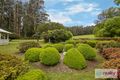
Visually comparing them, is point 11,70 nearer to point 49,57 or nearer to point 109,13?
point 49,57

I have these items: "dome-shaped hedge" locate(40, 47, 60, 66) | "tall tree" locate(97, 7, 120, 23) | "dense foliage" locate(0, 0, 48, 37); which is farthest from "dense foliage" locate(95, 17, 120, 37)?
"dense foliage" locate(0, 0, 48, 37)

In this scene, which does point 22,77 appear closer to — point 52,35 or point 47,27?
point 52,35

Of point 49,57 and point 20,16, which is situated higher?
point 20,16

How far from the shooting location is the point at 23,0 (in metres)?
61.7

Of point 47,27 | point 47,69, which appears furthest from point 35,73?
point 47,27

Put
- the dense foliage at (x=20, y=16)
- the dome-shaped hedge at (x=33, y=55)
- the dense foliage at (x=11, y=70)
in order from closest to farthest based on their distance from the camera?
the dense foliage at (x=11, y=70), the dome-shaped hedge at (x=33, y=55), the dense foliage at (x=20, y=16)

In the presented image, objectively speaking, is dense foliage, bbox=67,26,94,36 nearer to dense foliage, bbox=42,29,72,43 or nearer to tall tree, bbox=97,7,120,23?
tall tree, bbox=97,7,120,23

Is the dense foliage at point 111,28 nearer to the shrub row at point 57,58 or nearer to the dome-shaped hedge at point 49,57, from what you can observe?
the shrub row at point 57,58

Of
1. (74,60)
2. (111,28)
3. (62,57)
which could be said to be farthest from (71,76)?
(111,28)

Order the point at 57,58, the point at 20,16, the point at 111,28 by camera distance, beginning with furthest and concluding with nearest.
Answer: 1. the point at 20,16
2. the point at 111,28
3. the point at 57,58

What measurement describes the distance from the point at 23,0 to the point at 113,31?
34.0 meters
